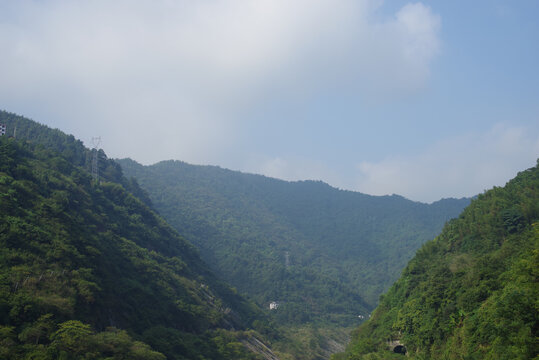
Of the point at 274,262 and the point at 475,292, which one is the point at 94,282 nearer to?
the point at 475,292

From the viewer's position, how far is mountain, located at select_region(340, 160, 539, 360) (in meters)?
31.4

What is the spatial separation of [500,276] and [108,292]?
4084cm

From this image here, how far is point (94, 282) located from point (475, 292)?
1528 inches

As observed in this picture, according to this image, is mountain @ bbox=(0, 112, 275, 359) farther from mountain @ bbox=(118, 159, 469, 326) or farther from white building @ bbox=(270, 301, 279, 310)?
mountain @ bbox=(118, 159, 469, 326)

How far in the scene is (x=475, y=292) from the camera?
39.4 meters

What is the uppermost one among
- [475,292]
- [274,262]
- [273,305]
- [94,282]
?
[475,292]

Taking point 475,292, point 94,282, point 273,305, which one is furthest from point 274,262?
point 475,292

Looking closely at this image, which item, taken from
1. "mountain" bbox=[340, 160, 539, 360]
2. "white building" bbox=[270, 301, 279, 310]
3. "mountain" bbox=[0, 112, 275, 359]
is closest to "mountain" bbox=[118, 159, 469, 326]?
"white building" bbox=[270, 301, 279, 310]

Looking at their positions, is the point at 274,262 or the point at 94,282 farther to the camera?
the point at 274,262

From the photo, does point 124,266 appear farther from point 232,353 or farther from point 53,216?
point 232,353

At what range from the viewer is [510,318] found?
3142cm

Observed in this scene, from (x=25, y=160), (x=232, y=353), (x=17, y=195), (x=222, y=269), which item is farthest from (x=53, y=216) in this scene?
(x=222, y=269)

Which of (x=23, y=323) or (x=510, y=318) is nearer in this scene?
(x=510, y=318)

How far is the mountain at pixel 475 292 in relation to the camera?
1235 inches
